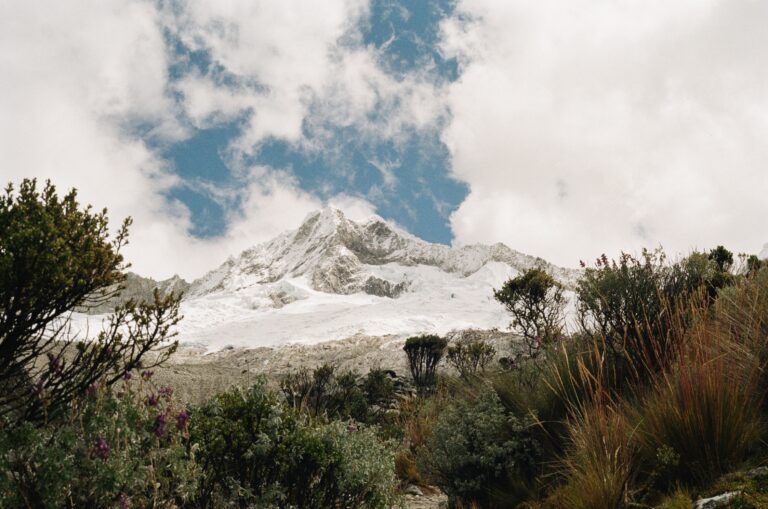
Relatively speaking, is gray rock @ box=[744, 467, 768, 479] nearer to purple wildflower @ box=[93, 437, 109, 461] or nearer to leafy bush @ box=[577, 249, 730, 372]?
leafy bush @ box=[577, 249, 730, 372]

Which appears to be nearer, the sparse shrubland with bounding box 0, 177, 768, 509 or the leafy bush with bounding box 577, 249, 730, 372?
the sparse shrubland with bounding box 0, 177, 768, 509

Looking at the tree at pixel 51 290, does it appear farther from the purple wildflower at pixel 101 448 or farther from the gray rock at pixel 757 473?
the gray rock at pixel 757 473

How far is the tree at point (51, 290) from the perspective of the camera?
10.6 ft

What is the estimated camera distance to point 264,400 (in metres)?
3.90

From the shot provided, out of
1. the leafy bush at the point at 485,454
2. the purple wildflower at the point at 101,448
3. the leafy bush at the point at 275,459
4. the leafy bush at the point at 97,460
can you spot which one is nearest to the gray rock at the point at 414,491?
the leafy bush at the point at 485,454

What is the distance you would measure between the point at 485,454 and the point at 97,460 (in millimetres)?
3297

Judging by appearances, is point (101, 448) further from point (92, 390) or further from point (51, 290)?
point (51, 290)

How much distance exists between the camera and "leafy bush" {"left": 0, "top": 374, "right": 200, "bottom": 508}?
8.43ft

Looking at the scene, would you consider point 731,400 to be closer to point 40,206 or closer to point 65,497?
point 65,497

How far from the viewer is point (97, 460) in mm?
2547

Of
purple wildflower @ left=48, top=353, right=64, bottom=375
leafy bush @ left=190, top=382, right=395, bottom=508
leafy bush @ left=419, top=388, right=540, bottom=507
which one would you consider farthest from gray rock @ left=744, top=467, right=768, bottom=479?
purple wildflower @ left=48, top=353, right=64, bottom=375

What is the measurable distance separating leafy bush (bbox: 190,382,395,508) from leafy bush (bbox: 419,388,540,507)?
90 cm

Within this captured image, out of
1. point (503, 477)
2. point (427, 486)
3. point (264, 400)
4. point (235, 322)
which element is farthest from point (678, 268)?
point (235, 322)

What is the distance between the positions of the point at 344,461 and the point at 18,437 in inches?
86.9
